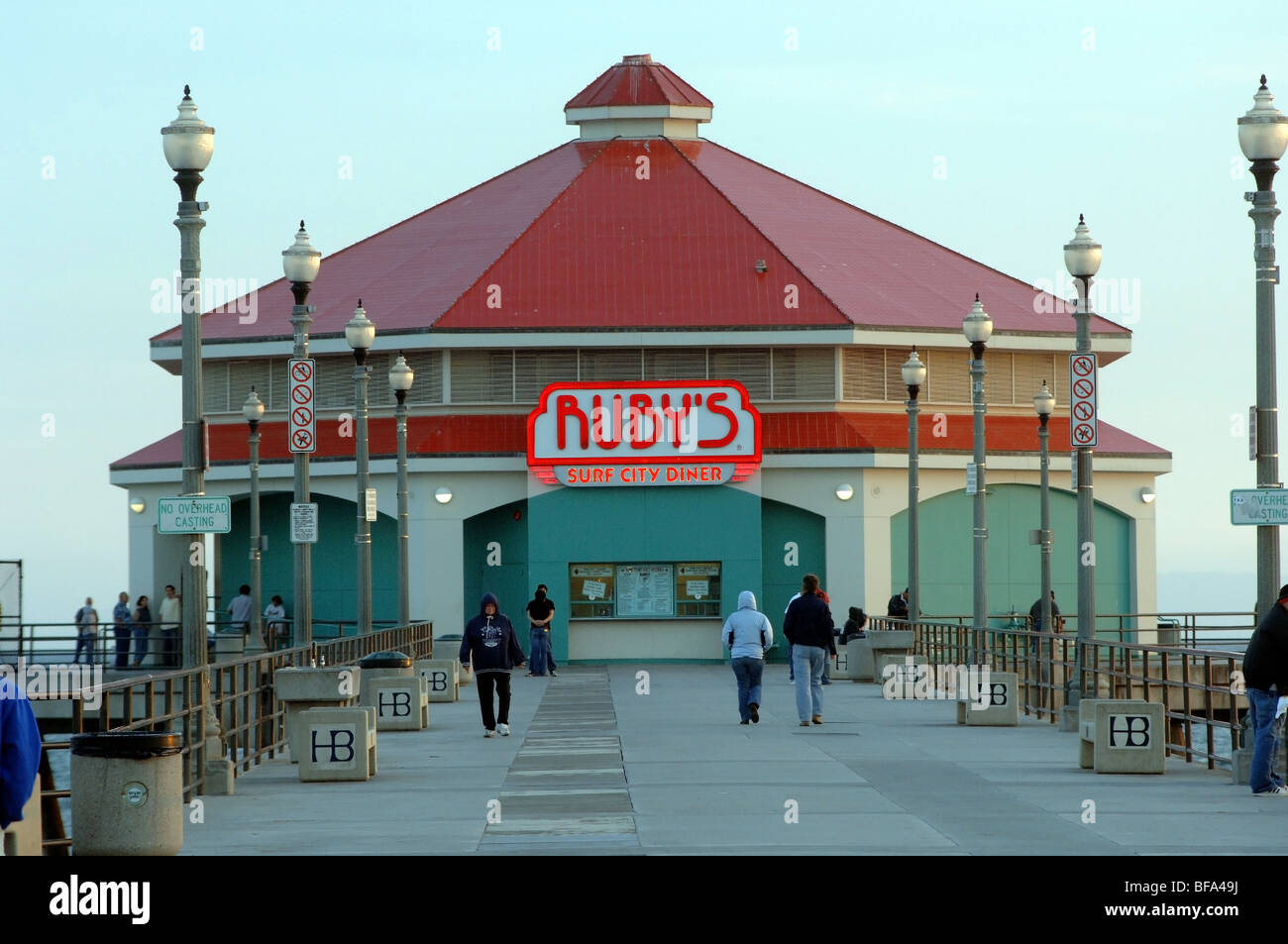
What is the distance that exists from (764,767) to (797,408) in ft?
101

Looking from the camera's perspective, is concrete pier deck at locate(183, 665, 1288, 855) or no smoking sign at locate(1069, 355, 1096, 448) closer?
concrete pier deck at locate(183, 665, 1288, 855)

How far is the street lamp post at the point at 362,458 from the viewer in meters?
34.4

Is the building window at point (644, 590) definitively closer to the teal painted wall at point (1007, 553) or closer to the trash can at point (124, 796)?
the teal painted wall at point (1007, 553)

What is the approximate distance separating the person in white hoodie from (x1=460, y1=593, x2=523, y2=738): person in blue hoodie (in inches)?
120

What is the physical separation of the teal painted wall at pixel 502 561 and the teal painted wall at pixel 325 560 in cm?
195

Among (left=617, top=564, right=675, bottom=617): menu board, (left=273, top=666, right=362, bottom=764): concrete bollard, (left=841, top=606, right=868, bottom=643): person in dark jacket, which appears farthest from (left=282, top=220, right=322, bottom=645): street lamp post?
(left=617, top=564, right=675, bottom=617): menu board

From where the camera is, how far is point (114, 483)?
2137 inches

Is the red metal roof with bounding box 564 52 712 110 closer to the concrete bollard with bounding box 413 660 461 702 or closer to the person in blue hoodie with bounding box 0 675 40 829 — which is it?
the concrete bollard with bounding box 413 660 461 702

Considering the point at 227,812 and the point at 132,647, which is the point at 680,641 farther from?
the point at 227,812

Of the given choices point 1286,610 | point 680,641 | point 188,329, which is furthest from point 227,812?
point 680,641

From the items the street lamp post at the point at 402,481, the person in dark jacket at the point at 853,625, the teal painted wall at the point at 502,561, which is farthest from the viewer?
the teal painted wall at the point at 502,561

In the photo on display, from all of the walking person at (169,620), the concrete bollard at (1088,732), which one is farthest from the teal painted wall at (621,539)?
the concrete bollard at (1088,732)

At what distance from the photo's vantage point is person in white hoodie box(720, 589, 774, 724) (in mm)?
26656

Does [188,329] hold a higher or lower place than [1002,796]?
higher
